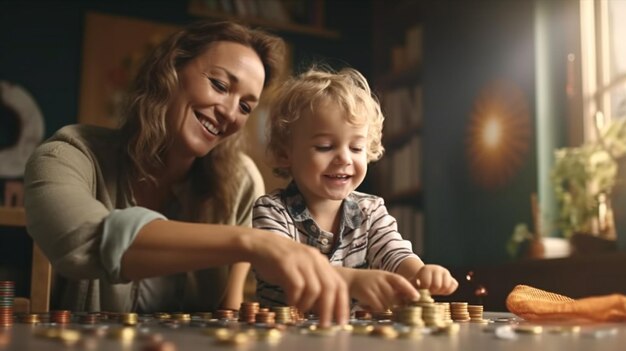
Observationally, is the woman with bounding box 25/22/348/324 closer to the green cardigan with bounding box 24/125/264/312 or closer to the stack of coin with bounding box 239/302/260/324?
the green cardigan with bounding box 24/125/264/312

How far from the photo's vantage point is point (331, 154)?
4.45ft

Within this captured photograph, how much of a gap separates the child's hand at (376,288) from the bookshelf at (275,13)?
3.77 meters

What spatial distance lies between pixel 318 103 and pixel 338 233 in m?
0.26

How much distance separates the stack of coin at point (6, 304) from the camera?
86 cm

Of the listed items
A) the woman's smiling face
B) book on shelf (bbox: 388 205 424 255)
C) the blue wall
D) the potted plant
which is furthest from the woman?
book on shelf (bbox: 388 205 424 255)

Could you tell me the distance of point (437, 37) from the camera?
405 cm

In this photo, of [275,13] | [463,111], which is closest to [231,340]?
[463,111]

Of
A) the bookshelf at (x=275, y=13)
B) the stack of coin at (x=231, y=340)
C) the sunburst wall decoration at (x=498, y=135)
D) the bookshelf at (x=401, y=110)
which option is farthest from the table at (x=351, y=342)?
the bookshelf at (x=275, y=13)

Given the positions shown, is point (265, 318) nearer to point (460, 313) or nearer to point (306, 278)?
point (306, 278)

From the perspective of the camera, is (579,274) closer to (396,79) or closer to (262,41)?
(262,41)

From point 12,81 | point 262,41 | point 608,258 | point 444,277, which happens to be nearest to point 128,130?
point 262,41

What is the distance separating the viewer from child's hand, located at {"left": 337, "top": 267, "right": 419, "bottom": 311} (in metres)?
0.84

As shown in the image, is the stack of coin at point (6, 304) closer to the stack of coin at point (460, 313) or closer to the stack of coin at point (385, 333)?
the stack of coin at point (385, 333)

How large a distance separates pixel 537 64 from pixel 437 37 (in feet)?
2.89
